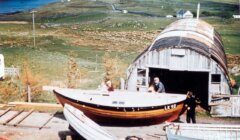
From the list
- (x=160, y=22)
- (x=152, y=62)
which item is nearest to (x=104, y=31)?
(x=160, y=22)

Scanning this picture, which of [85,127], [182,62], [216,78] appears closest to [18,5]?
[182,62]

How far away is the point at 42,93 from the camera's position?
29703 millimetres

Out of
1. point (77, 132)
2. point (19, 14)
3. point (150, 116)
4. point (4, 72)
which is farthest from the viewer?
point (19, 14)

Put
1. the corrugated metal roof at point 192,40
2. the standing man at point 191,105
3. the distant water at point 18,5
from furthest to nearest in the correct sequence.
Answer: the distant water at point 18,5, the corrugated metal roof at point 192,40, the standing man at point 191,105

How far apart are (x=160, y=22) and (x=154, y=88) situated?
151 ft

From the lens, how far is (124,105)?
21469 mm

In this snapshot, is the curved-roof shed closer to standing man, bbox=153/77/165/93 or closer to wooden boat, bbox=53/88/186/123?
standing man, bbox=153/77/165/93

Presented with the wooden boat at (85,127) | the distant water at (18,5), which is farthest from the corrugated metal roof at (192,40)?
the distant water at (18,5)

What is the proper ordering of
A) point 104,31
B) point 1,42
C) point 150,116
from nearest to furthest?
1. point 150,116
2. point 1,42
3. point 104,31

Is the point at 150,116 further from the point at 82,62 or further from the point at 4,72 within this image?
the point at 82,62

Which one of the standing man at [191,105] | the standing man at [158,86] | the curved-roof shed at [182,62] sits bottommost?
the standing man at [191,105]

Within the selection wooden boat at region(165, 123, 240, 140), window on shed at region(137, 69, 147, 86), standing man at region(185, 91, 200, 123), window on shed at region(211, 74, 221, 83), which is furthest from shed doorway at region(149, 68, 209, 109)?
wooden boat at region(165, 123, 240, 140)

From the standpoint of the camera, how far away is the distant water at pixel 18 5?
293ft

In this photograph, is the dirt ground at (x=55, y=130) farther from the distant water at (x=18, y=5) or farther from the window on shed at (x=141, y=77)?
the distant water at (x=18, y=5)
